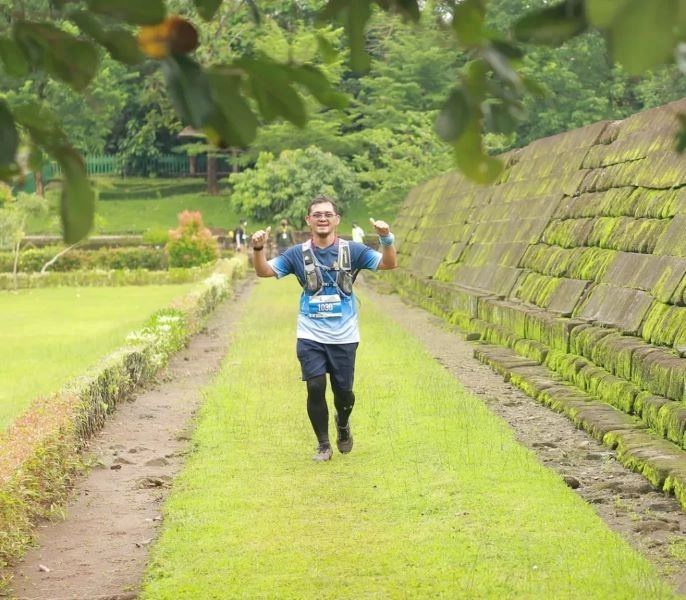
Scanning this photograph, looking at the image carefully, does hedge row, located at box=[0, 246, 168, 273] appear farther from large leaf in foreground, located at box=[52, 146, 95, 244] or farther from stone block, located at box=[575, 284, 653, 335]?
large leaf in foreground, located at box=[52, 146, 95, 244]

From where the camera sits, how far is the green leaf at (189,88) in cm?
193

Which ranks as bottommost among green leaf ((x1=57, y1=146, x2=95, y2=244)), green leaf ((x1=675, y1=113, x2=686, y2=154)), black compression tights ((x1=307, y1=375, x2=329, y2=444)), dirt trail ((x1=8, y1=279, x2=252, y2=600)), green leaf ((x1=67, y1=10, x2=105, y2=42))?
dirt trail ((x1=8, y1=279, x2=252, y2=600))

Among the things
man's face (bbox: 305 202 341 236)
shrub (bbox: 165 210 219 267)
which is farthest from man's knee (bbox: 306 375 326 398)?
shrub (bbox: 165 210 219 267)

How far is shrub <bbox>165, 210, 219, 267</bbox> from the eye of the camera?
37.2 metres

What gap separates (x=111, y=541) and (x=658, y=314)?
4.40 metres

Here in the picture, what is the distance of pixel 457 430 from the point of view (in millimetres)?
8797

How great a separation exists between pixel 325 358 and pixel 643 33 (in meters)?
6.33

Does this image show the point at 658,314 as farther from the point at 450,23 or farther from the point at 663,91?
the point at 663,91

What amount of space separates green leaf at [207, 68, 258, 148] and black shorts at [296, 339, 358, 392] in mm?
5840

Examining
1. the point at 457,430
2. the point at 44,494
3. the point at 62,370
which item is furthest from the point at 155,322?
the point at 44,494

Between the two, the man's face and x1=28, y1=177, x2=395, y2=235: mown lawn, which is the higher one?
the man's face

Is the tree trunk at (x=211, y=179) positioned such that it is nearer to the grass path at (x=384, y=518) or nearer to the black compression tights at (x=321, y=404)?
the grass path at (x=384, y=518)

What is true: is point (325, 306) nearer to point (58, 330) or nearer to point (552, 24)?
point (552, 24)

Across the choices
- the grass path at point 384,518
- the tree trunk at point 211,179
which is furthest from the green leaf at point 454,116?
the tree trunk at point 211,179
